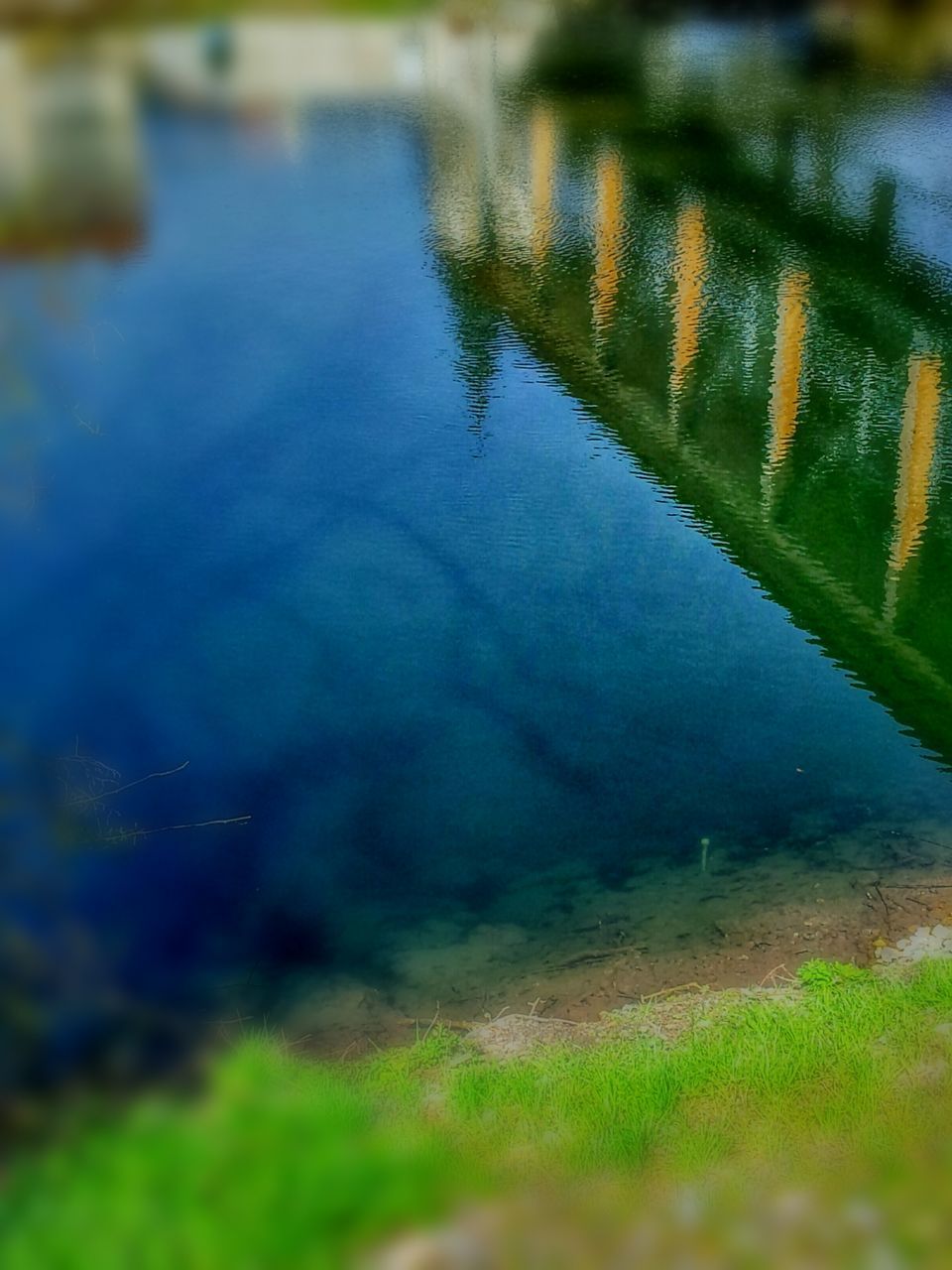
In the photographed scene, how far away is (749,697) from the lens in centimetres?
484

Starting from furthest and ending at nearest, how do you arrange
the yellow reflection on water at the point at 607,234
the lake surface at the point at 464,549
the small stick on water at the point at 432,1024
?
the yellow reflection on water at the point at 607,234 < the lake surface at the point at 464,549 < the small stick on water at the point at 432,1024

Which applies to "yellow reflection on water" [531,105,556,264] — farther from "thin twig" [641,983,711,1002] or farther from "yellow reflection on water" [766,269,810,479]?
"thin twig" [641,983,711,1002]

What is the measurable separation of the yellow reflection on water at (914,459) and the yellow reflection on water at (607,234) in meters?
1.75

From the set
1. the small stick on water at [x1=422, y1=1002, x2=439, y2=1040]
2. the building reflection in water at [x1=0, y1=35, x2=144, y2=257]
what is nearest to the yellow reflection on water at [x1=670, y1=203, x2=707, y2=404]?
the building reflection in water at [x1=0, y1=35, x2=144, y2=257]

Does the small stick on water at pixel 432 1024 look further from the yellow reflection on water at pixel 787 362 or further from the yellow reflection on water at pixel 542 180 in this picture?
the yellow reflection on water at pixel 542 180

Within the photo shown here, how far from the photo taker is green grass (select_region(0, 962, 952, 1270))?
8.02 feet

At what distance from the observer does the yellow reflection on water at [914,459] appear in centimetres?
562

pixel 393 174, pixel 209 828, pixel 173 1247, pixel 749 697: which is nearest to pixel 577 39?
pixel 393 174

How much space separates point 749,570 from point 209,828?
2.54 metres

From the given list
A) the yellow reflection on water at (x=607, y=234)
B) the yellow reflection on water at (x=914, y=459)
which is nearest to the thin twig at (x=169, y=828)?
the yellow reflection on water at (x=914, y=459)

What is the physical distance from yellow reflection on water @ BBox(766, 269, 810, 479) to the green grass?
3293 mm

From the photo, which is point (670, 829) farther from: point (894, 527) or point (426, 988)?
point (894, 527)

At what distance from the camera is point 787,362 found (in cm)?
689

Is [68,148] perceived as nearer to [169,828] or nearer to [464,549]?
[464,549]
